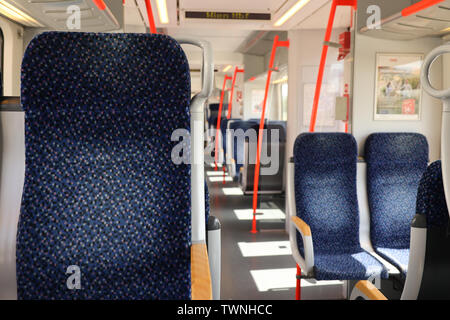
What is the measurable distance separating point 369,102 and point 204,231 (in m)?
2.27

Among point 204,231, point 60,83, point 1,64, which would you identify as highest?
point 1,64

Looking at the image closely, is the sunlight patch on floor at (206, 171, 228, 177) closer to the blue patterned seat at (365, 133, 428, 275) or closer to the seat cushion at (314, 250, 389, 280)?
the blue patterned seat at (365, 133, 428, 275)

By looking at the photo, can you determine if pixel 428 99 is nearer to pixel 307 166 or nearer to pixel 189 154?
pixel 307 166

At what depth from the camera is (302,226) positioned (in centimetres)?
267

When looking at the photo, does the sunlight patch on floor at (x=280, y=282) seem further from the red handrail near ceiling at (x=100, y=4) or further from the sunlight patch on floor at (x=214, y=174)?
the sunlight patch on floor at (x=214, y=174)

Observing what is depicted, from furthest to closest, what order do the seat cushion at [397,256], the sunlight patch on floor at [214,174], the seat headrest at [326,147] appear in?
1. the sunlight patch on floor at [214,174]
2. the seat headrest at [326,147]
3. the seat cushion at [397,256]

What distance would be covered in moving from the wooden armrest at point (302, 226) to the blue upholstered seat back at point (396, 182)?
71cm

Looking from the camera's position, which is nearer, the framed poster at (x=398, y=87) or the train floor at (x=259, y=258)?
the framed poster at (x=398, y=87)

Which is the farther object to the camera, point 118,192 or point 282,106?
point 282,106

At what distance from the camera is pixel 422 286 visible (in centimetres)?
145

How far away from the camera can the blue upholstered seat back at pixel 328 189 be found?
2.92m

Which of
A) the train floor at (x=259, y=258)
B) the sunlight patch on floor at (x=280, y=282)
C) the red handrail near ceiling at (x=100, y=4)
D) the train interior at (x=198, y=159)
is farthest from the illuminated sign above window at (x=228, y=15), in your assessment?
the sunlight patch on floor at (x=280, y=282)

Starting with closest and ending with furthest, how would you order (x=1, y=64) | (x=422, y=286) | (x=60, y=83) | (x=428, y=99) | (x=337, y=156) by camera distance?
A: (x=60, y=83)
(x=422, y=286)
(x=1, y=64)
(x=337, y=156)
(x=428, y=99)

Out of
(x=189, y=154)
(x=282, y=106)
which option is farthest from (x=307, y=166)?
(x=282, y=106)
